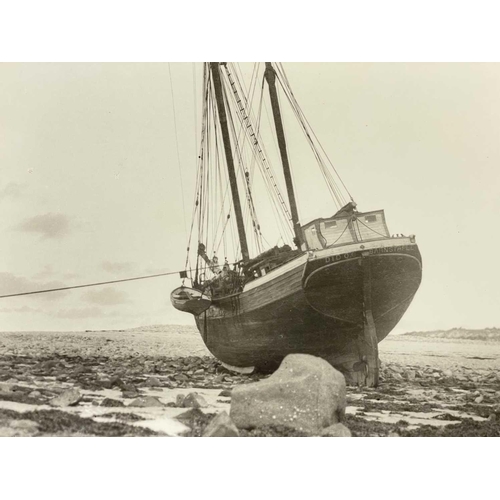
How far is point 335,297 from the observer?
11336mm

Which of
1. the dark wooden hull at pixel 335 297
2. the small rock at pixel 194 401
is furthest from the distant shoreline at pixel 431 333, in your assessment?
the small rock at pixel 194 401

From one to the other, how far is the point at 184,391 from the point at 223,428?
2152 mm

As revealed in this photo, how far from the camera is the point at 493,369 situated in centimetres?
1191

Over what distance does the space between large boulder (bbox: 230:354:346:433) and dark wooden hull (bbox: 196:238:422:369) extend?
8.93 feet

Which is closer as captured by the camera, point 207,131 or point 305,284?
point 305,284

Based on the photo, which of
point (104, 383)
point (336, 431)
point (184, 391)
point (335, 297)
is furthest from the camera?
point (335, 297)

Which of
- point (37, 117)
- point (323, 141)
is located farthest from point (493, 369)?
point (37, 117)

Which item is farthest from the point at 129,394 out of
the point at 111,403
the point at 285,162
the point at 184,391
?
the point at 285,162

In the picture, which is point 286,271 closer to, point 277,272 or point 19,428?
point 277,272

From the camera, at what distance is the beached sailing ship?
36.9ft

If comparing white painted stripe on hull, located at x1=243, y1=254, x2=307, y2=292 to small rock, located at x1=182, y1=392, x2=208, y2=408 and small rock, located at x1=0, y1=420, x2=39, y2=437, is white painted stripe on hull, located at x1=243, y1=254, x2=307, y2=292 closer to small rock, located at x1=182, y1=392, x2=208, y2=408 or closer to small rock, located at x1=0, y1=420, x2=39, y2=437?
small rock, located at x1=182, y1=392, x2=208, y2=408

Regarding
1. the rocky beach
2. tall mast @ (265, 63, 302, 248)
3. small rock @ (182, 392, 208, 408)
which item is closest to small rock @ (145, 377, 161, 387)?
the rocky beach

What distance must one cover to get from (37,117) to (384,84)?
7.66 metres

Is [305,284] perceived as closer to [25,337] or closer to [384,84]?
[384,84]
